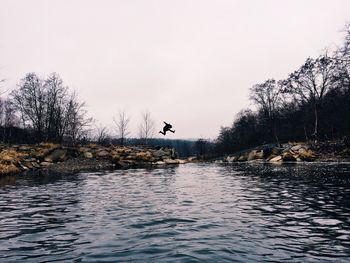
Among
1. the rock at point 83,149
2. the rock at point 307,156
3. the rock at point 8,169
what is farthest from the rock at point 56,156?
the rock at point 307,156

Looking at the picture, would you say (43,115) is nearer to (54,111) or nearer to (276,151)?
(54,111)

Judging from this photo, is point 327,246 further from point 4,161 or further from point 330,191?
point 4,161

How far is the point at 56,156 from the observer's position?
3800cm

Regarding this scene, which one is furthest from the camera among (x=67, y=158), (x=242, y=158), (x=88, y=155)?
(x=242, y=158)

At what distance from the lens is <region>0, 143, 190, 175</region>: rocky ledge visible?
3081 cm

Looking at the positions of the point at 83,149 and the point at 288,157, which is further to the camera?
the point at 83,149

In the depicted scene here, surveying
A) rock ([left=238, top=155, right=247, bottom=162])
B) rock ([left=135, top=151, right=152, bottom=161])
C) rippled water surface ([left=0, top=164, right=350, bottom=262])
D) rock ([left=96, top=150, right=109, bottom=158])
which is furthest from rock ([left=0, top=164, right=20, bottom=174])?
rock ([left=238, top=155, right=247, bottom=162])

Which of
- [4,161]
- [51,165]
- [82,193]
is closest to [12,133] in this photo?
[51,165]

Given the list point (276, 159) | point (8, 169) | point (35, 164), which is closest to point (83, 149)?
point (35, 164)

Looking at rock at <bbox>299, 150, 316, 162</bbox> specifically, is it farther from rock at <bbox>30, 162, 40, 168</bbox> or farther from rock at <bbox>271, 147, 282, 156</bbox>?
rock at <bbox>30, 162, 40, 168</bbox>

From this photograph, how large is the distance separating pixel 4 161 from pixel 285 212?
26.0m

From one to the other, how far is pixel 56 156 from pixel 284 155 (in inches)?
1165

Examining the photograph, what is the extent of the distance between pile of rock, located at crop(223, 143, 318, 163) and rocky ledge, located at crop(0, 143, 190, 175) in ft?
41.8

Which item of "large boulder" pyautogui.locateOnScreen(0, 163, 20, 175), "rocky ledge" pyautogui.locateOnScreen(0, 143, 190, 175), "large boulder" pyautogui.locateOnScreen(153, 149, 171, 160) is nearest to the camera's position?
"large boulder" pyautogui.locateOnScreen(0, 163, 20, 175)
